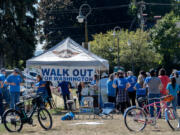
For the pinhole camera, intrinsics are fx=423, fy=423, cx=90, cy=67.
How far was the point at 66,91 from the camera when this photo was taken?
19234 millimetres

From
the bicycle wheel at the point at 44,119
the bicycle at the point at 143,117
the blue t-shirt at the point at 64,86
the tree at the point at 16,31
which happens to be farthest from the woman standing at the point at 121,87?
the tree at the point at 16,31

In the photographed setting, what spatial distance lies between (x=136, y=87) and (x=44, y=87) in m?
4.65

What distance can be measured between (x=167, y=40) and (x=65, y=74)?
3191cm

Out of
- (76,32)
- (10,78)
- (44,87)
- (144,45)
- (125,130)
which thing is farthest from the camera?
(76,32)

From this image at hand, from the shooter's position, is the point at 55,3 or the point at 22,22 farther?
the point at 55,3

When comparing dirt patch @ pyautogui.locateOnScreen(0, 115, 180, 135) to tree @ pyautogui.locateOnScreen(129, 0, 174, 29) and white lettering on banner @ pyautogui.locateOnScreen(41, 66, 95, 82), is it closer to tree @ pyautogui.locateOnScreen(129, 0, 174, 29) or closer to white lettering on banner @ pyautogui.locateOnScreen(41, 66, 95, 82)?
white lettering on banner @ pyautogui.locateOnScreen(41, 66, 95, 82)

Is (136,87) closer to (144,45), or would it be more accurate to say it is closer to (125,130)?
(125,130)

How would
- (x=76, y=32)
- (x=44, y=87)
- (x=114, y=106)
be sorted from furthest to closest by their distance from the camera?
1. (x=76, y=32)
2. (x=44, y=87)
3. (x=114, y=106)

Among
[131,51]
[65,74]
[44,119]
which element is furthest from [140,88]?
[131,51]

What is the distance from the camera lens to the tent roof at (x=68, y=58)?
639 inches

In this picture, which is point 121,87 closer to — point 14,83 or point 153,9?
point 14,83

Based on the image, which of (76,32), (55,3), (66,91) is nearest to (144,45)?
(76,32)

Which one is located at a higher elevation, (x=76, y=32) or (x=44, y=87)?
(x=76, y=32)

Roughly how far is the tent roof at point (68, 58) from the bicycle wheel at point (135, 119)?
495 centimetres
